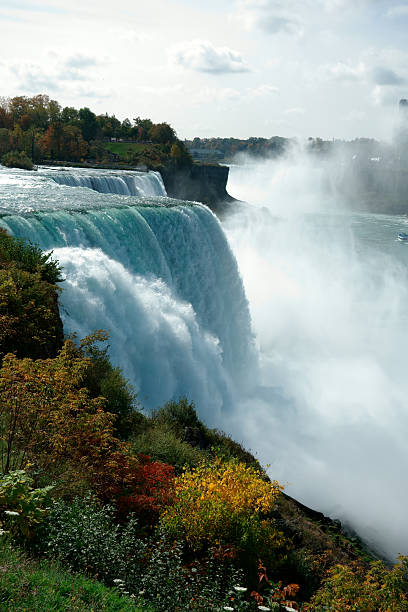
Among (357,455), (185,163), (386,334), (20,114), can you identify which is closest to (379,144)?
(185,163)

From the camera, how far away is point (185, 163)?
61438mm

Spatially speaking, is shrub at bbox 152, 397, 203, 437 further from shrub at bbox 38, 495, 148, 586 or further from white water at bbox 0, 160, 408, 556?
shrub at bbox 38, 495, 148, 586

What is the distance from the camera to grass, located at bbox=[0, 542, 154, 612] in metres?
4.15

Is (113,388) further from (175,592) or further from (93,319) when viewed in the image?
(175,592)

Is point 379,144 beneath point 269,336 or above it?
above

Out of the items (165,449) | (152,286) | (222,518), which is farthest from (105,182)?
(222,518)

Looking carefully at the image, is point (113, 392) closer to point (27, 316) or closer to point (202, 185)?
point (27, 316)

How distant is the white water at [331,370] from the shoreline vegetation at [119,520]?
6211 millimetres

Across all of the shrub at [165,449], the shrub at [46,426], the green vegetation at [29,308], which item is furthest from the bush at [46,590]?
the green vegetation at [29,308]

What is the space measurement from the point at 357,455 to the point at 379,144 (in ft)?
563

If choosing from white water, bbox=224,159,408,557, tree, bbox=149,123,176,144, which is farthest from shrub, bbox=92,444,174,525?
tree, bbox=149,123,176,144

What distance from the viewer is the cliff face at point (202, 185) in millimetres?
59688

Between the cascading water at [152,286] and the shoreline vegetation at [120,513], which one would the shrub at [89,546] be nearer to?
the shoreline vegetation at [120,513]

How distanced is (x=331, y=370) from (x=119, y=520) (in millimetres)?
20574
